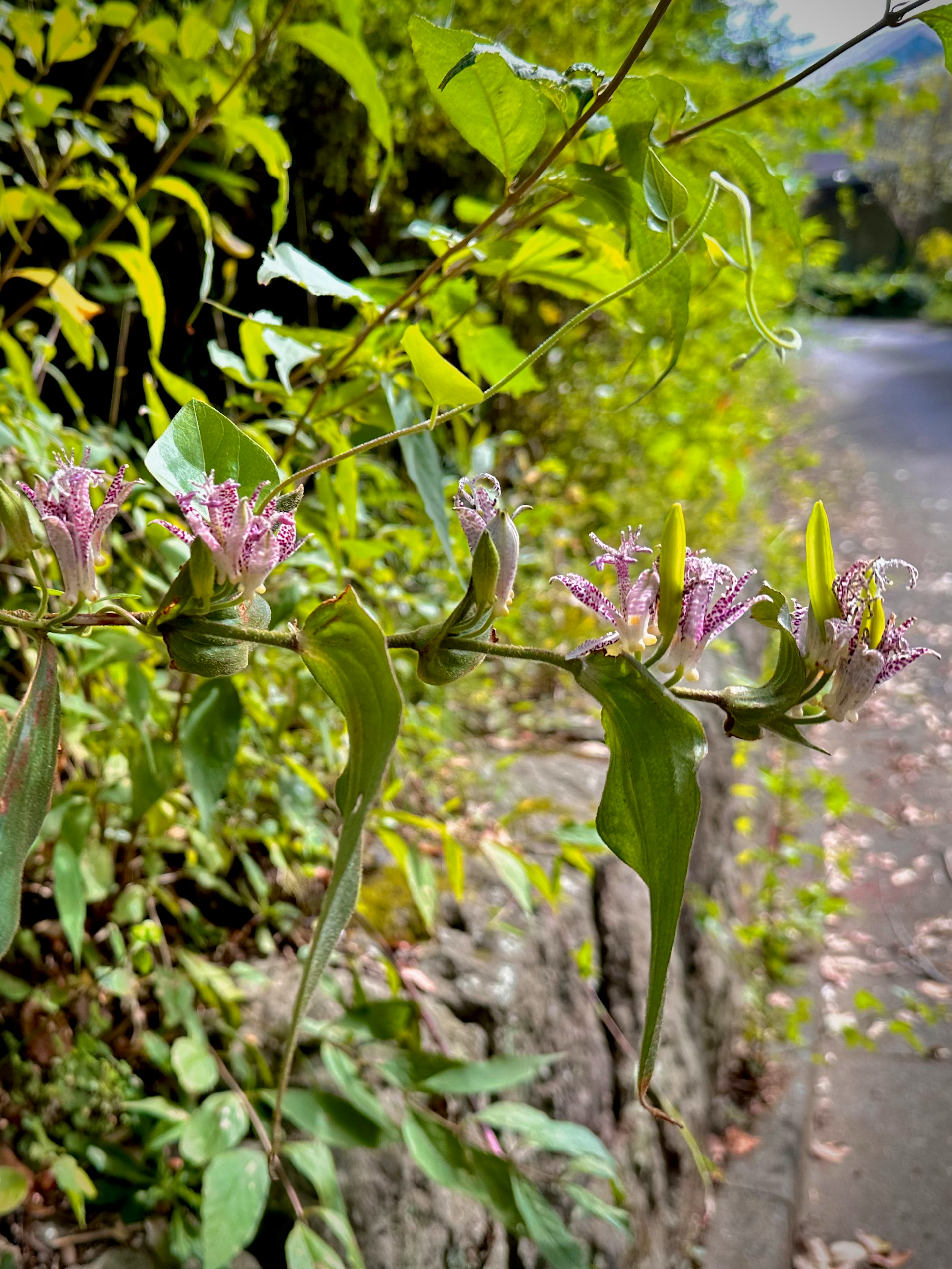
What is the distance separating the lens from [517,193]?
35 cm

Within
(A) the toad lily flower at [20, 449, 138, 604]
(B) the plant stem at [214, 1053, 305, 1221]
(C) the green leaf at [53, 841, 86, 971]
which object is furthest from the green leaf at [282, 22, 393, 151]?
(B) the plant stem at [214, 1053, 305, 1221]

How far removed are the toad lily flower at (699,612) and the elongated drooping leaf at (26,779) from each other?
0.17m

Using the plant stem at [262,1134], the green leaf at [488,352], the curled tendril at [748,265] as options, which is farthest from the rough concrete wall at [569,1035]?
the curled tendril at [748,265]

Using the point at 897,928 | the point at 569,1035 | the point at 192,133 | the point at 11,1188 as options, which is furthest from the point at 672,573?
the point at 897,928

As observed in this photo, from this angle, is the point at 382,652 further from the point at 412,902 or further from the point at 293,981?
the point at 412,902

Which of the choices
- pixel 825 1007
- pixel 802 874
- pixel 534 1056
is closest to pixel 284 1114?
pixel 534 1056

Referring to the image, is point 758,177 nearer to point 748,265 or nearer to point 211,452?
point 748,265

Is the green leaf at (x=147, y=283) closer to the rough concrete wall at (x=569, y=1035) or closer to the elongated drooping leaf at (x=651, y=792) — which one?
the elongated drooping leaf at (x=651, y=792)

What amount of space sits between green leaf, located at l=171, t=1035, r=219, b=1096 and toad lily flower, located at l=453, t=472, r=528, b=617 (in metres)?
0.43

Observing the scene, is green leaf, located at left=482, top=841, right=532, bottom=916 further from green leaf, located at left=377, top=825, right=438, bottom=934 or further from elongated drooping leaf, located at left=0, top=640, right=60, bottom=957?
elongated drooping leaf, located at left=0, top=640, right=60, bottom=957

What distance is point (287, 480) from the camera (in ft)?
0.88

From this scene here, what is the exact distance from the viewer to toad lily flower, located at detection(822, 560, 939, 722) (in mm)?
265

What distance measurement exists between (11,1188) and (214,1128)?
0.35 ft

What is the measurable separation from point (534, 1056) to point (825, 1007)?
1630 mm
